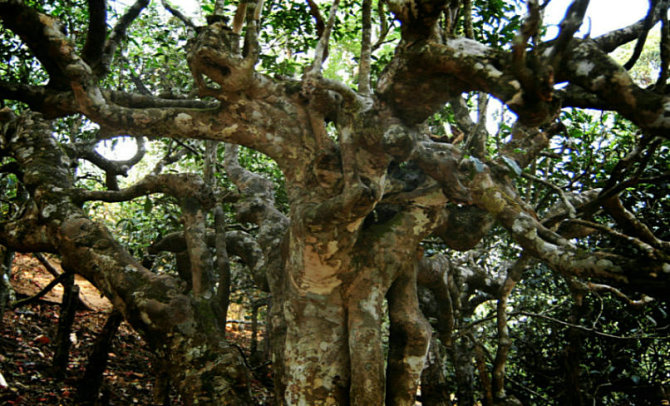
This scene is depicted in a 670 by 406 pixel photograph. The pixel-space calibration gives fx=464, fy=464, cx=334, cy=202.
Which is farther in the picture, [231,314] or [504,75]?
[231,314]

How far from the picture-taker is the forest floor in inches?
203

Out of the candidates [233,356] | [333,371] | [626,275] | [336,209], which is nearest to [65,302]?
[233,356]

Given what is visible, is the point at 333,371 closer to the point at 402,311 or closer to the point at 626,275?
the point at 402,311

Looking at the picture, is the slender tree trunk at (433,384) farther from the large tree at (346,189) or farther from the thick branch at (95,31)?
the thick branch at (95,31)

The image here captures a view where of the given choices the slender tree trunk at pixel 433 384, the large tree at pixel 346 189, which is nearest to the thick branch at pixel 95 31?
the large tree at pixel 346 189

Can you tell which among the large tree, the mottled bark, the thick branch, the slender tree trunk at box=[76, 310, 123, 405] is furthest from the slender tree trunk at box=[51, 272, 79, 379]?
the thick branch

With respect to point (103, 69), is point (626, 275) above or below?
below

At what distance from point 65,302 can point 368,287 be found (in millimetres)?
4034

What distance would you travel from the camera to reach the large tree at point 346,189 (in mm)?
2980

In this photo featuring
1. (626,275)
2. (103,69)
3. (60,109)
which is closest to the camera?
(626,275)

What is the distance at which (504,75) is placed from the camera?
292cm

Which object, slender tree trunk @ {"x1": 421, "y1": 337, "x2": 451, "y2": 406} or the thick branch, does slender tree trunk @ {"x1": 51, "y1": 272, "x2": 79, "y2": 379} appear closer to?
the thick branch

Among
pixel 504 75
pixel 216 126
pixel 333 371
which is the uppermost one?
pixel 216 126

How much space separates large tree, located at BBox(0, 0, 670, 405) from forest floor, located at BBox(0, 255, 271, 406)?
184 cm
